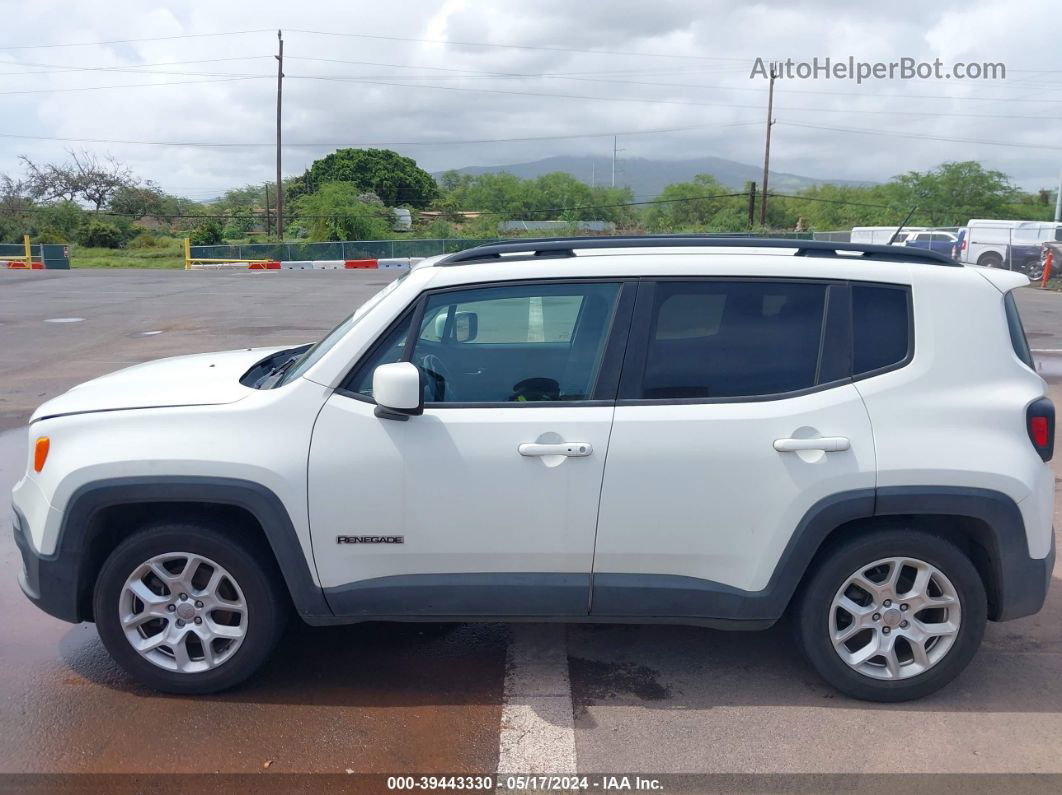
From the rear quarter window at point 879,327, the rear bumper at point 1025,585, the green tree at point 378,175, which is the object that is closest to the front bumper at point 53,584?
the rear quarter window at point 879,327

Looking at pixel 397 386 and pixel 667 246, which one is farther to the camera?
pixel 667 246

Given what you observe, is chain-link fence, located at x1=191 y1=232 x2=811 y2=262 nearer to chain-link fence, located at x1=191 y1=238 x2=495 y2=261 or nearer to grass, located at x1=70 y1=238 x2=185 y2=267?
chain-link fence, located at x1=191 y1=238 x2=495 y2=261

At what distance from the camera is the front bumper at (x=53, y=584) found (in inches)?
151

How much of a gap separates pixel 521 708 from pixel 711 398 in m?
1.46

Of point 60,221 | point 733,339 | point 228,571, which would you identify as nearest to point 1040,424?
point 733,339

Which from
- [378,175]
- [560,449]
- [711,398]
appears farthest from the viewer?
[378,175]

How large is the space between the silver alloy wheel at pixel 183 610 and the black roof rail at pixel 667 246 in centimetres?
159

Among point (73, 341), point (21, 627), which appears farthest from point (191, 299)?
point (21, 627)

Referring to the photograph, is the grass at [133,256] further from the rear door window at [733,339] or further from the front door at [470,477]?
the rear door window at [733,339]

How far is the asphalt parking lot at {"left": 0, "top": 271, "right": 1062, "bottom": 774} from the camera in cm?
350

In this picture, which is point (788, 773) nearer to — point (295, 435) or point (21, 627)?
point (295, 435)

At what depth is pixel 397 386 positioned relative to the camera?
3537 millimetres

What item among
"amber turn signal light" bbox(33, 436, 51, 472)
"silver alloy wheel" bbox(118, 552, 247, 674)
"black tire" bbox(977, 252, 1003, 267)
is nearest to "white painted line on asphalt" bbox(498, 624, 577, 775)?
"silver alloy wheel" bbox(118, 552, 247, 674)

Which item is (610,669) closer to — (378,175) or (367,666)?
(367,666)
